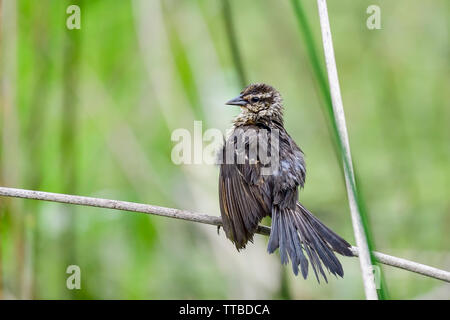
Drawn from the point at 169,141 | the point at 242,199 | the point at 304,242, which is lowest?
the point at 304,242

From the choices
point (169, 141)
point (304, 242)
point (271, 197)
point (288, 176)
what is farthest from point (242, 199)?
point (169, 141)

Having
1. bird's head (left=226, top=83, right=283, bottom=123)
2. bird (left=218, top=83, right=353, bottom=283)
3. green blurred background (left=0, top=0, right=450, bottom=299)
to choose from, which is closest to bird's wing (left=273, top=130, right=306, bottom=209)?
bird (left=218, top=83, right=353, bottom=283)

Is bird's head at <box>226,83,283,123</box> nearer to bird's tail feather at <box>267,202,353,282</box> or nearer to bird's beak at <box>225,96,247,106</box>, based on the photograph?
bird's beak at <box>225,96,247,106</box>

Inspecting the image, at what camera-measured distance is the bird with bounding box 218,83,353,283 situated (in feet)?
9.53

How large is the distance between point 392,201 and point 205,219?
8.21 feet

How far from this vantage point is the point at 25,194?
2701 millimetres

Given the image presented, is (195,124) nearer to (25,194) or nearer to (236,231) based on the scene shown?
(236,231)

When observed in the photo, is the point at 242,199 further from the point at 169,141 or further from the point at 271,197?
the point at 169,141

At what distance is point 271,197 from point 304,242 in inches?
15.5

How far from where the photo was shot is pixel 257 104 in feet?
12.8

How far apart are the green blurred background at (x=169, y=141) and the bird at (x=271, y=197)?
0.73 m

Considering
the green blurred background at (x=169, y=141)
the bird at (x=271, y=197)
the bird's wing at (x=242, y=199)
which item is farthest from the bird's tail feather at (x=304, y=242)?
the green blurred background at (x=169, y=141)

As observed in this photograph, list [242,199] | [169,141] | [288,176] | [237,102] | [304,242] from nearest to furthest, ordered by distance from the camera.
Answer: [304,242], [242,199], [288,176], [237,102], [169,141]
